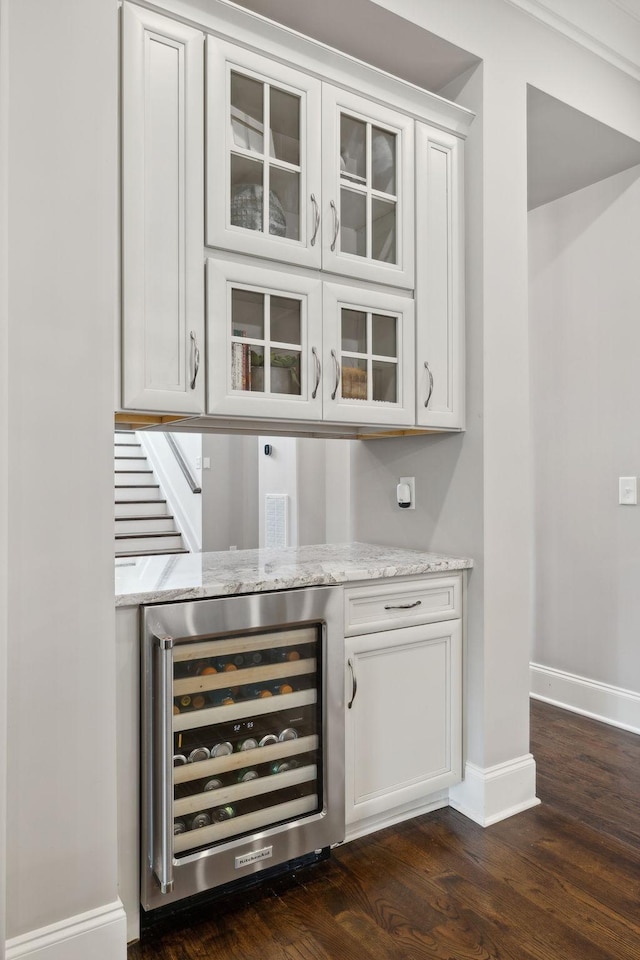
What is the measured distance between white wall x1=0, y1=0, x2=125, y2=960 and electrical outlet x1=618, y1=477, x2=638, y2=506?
254 cm

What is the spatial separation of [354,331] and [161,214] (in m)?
0.73

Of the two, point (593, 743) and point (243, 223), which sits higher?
point (243, 223)

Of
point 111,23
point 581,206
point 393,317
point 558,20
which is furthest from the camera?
point 581,206

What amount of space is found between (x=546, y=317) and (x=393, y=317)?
5.34 ft

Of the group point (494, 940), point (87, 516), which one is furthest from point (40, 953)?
point (494, 940)

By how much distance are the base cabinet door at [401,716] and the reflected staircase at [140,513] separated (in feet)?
11.0

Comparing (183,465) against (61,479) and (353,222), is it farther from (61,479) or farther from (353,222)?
(61,479)

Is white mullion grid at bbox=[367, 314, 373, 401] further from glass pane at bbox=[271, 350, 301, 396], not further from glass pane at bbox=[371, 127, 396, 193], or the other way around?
glass pane at bbox=[371, 127, 396, 193]

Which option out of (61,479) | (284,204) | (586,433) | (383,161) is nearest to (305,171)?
(284,204)

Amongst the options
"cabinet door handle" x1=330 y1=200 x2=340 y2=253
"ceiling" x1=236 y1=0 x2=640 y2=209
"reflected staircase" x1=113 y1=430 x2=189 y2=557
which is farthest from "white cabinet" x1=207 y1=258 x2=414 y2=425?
"reflected staircase" x1=113 y1=430 x2=189 y2=557

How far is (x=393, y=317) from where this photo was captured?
7.45 ft

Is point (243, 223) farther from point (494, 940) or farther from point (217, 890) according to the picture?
point (494, 940)

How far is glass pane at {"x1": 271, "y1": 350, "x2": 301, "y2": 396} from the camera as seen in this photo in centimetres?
200

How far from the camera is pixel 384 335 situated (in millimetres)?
2260
